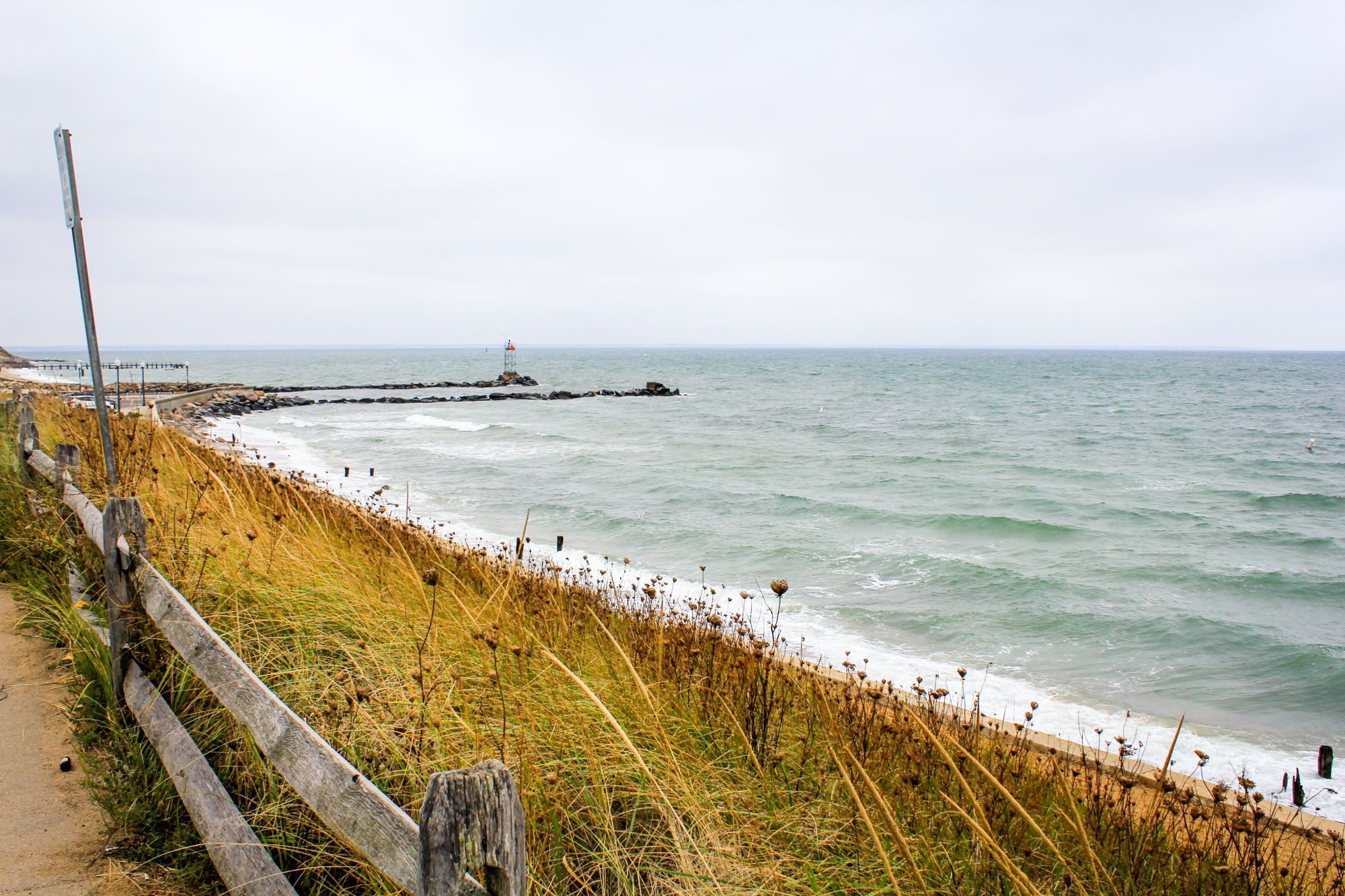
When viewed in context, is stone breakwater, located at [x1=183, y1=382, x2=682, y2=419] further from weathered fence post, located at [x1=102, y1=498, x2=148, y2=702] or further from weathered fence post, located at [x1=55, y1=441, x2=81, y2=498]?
weathered fence post, located at [x1=102, y1=498, x2=148, y2=702]

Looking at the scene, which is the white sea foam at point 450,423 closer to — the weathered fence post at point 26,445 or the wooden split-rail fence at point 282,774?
the weathered fence post at point 26,445

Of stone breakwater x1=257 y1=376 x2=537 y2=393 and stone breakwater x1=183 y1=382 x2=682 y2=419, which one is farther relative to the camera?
stone breakwater x1=257 y1=376 x2=537 y2=393

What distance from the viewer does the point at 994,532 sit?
17.4m

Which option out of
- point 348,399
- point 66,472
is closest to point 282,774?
point 66,472

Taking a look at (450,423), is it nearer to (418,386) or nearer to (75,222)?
(418,386)

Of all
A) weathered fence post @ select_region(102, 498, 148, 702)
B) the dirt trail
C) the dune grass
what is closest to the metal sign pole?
weathered fence post @ select_region(102, 498, 148, 702)

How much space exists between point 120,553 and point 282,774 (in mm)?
2266

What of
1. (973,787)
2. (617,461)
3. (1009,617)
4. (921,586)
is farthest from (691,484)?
(973,787)

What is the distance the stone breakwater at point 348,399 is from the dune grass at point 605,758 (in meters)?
37.8

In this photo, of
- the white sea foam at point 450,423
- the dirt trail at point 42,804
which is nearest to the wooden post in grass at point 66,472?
the dirt trail at point 42,804

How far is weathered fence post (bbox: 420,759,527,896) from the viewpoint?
159 centimetres

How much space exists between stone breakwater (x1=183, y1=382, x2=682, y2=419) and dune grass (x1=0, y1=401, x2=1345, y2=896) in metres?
37.8

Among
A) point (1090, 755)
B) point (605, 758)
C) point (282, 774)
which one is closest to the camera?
point (282, 774)

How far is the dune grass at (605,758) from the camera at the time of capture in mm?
2867
